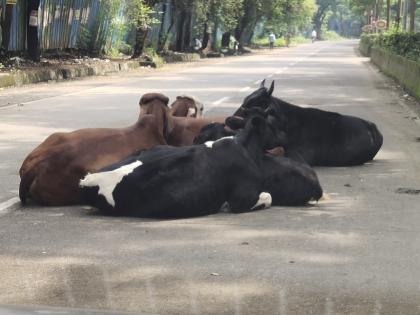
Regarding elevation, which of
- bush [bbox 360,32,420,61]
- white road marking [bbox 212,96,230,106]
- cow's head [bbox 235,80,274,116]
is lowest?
white road marking [bbox 212,96,230,106]

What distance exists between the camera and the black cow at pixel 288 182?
6.87m

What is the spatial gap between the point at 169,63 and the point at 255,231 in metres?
32.2

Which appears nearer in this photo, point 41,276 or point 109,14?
point 41,276

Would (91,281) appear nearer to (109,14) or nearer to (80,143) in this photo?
(80,143)

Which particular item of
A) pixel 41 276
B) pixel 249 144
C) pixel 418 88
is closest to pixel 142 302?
pixel 41 276

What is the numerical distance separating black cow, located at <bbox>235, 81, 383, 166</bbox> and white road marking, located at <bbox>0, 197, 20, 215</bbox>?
2.41 metres

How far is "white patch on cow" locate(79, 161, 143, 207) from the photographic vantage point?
6.38 metres

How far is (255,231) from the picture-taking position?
6.14 meters

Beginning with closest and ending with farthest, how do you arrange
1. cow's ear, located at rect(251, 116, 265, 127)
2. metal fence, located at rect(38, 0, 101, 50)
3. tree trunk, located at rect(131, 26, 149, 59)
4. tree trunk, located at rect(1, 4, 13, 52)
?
cow's ear, located at rect(251, 116, 265, 127) → tree trunk, located at rect(1, 4, 13, 52) → metal fence, located at rect(38, 0, 101, 50) → tree trunk, located at rect(131, 26, 149, 59)

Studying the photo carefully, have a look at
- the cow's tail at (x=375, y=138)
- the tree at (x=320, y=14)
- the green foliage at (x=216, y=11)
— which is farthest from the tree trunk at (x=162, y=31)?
the tree at (x=320, y=14)

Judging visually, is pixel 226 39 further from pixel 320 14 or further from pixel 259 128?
pixel 320 14

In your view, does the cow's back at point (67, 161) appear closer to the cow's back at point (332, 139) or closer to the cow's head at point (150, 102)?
the cow's head at point (150, 102)

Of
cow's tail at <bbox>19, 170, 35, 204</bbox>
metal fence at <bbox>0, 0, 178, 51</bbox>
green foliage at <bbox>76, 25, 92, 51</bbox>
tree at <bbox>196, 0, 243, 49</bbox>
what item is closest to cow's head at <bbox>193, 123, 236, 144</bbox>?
cow's tail at <bbox>19, 170, 35, 204</bbox>

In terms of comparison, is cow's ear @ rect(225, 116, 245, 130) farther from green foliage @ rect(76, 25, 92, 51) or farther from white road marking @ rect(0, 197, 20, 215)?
green foliage @ rect(76, 25, 92, 51)
